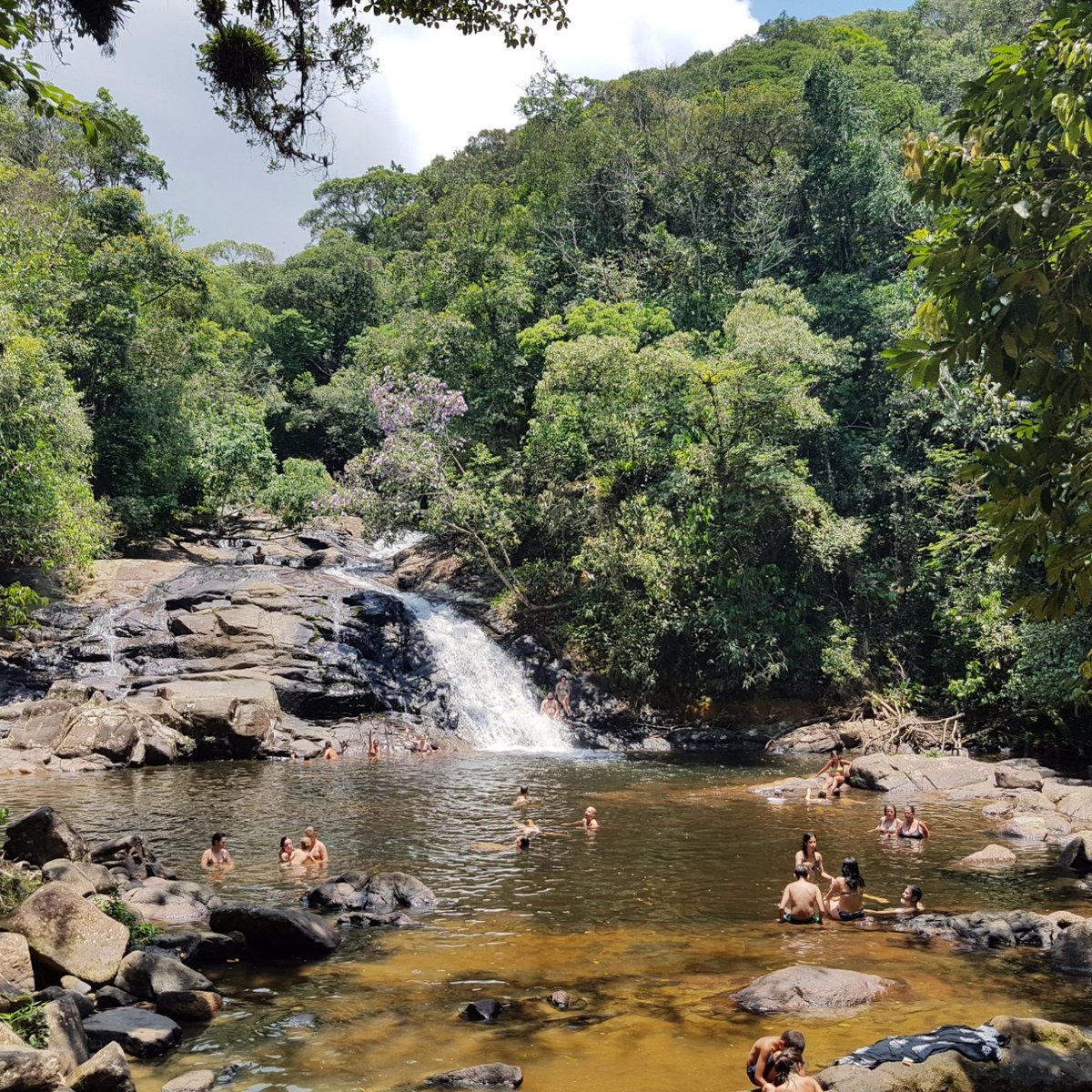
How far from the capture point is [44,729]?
22.0 meters

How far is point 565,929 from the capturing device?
11.3 meters

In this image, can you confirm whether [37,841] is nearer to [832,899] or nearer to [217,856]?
[217,856]

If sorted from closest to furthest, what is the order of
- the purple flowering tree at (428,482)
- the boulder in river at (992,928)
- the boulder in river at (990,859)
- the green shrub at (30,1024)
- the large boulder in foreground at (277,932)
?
the green shrub at (30,1024) < the large boulder in foreground at (277,932) < the boulder in river at (992,928) < the boulder in river at (990,859) < the purple flowering tree at (428,482)

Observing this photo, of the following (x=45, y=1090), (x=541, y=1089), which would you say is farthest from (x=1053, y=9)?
(x=45, y=1090)

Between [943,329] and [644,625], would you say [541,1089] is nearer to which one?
[943,329]

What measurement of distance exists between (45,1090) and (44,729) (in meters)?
19.0

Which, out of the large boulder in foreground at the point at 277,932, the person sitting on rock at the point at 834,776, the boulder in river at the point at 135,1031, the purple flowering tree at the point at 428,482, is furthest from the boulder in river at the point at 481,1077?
the purple flowering tree at the point at 428,482

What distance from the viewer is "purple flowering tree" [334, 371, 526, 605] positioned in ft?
100

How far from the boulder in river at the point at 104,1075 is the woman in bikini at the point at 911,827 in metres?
13.7

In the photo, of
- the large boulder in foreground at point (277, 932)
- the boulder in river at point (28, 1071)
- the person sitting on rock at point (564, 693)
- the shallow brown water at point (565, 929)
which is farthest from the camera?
the person sitting on rock at point (564, 693)

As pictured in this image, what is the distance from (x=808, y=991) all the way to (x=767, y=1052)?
7.48 feet

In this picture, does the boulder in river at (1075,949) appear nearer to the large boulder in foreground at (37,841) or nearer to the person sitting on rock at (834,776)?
the person sitting on rock at (834,776)

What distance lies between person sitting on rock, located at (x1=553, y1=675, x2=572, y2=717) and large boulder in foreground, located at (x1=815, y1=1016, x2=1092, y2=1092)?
22.3m

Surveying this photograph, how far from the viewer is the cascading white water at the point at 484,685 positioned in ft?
91.7
